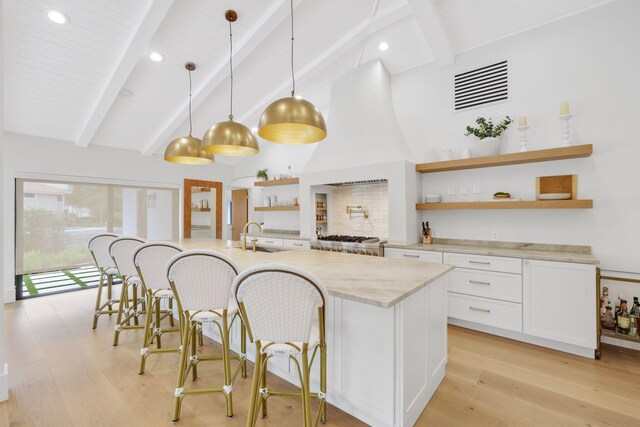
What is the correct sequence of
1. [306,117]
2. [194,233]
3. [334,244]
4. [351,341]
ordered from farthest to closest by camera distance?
[194,233]
[334,244]
[306,117]
[351,341]

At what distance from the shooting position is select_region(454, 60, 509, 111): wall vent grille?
3.52 metres

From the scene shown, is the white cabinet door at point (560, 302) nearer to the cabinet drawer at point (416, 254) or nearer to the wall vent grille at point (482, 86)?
the cabinet drawer at point (416, 254)

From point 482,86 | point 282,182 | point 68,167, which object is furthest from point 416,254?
point 68,167

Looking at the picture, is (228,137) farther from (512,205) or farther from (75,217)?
(75,217)

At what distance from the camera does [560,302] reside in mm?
2662

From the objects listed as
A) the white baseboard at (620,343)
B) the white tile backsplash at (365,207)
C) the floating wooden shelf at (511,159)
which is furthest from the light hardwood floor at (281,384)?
the white tile backsplash at (365,207)

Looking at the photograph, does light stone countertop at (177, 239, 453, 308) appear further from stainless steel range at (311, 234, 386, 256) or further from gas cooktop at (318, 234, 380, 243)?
gas cooktop at (318, 234, 380, 243)

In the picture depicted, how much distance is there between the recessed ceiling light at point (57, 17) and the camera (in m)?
2.69

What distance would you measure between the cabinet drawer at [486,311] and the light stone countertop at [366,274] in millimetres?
1325

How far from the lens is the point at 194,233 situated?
21.6 feet

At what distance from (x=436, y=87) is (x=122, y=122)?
16.2 ft

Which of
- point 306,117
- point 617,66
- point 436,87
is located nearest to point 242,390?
point 306,117

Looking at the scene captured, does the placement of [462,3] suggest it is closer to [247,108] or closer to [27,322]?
[247,108]

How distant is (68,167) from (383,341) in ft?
18.8
